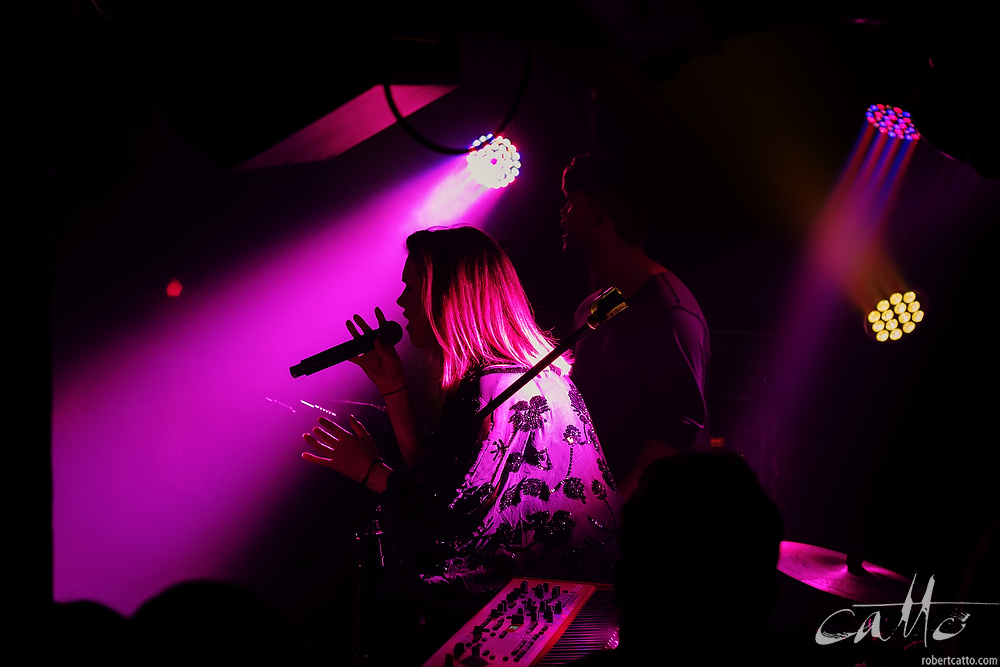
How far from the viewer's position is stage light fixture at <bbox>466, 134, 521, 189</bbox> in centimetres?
348

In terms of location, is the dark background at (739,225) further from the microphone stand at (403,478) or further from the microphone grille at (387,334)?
the microphone stand at (403,478)

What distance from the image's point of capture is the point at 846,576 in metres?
2.17

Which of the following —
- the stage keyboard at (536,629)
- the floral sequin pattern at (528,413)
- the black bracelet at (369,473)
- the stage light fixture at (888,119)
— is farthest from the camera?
the stage light fixture at (888,119)

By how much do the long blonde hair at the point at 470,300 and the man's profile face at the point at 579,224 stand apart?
67cm

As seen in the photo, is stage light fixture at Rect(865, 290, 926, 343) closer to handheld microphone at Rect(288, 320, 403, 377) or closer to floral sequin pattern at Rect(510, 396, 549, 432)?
floral sequin pattern at Rect(510, 396, 549, 432)

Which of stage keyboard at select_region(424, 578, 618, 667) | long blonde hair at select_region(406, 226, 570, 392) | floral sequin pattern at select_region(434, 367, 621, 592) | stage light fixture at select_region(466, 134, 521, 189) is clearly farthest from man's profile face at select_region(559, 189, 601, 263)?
stage keyboard at select_region(424, 578, 618, 667)

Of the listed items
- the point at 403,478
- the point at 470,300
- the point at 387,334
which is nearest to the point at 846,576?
the point at 403,478

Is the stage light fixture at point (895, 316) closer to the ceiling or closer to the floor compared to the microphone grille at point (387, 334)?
closer to the ceiling

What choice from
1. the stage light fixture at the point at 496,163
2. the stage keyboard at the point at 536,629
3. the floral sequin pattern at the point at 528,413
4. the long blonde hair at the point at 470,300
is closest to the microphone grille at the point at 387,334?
the long blonde hair at the point at 470,300

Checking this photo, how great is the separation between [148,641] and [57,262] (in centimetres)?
284

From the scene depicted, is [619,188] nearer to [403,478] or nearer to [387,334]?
[387,334]

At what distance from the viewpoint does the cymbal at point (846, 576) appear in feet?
6.75

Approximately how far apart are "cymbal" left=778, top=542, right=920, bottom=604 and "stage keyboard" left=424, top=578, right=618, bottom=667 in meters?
0.67

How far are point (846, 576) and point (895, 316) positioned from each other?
1.66 metres
